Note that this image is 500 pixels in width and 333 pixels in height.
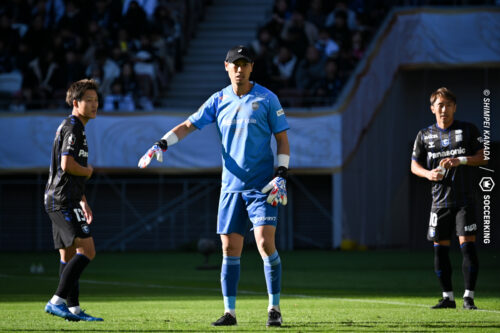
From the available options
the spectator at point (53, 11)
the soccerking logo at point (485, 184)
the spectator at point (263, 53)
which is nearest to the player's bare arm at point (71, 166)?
the soccerking logo at point (485, 184)

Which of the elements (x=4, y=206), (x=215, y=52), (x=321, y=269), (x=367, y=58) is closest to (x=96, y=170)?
(x=4, y=206)

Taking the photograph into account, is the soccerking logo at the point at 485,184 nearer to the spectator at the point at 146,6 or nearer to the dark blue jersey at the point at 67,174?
the dark blue jersey at the point at 67,174

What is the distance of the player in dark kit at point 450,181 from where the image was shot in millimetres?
9727

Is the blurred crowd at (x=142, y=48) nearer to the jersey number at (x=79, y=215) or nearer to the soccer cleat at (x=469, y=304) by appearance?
the soccer cleat at (x=469, y=304)

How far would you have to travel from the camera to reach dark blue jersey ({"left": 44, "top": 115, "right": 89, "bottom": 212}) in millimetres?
8383

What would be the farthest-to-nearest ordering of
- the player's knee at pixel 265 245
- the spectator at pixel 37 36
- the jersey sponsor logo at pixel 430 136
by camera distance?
the spectator at pixel 37 36 < the jersey sponsor logo at pixel 430 136 < the player's knee at pixel 265 245

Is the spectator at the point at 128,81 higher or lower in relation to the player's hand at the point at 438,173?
higher

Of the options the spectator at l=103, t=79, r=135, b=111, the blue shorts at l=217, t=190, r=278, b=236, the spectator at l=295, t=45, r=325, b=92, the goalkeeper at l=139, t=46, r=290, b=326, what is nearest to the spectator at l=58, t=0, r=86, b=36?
the spectator at l=103, t=79, r=135, b=111

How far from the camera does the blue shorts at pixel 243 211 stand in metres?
7.96

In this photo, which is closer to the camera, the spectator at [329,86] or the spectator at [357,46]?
the spectator at [329,86]

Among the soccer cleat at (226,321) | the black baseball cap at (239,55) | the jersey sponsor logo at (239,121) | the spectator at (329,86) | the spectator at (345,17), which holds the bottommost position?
the soccer cleat at (226,321)

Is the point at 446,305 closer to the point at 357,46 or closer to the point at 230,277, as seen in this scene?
the point at 230,277

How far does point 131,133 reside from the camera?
25391 mm

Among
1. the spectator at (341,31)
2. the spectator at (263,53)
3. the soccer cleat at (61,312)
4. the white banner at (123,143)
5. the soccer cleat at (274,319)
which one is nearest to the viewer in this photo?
the soccer cleat at (274,319)
